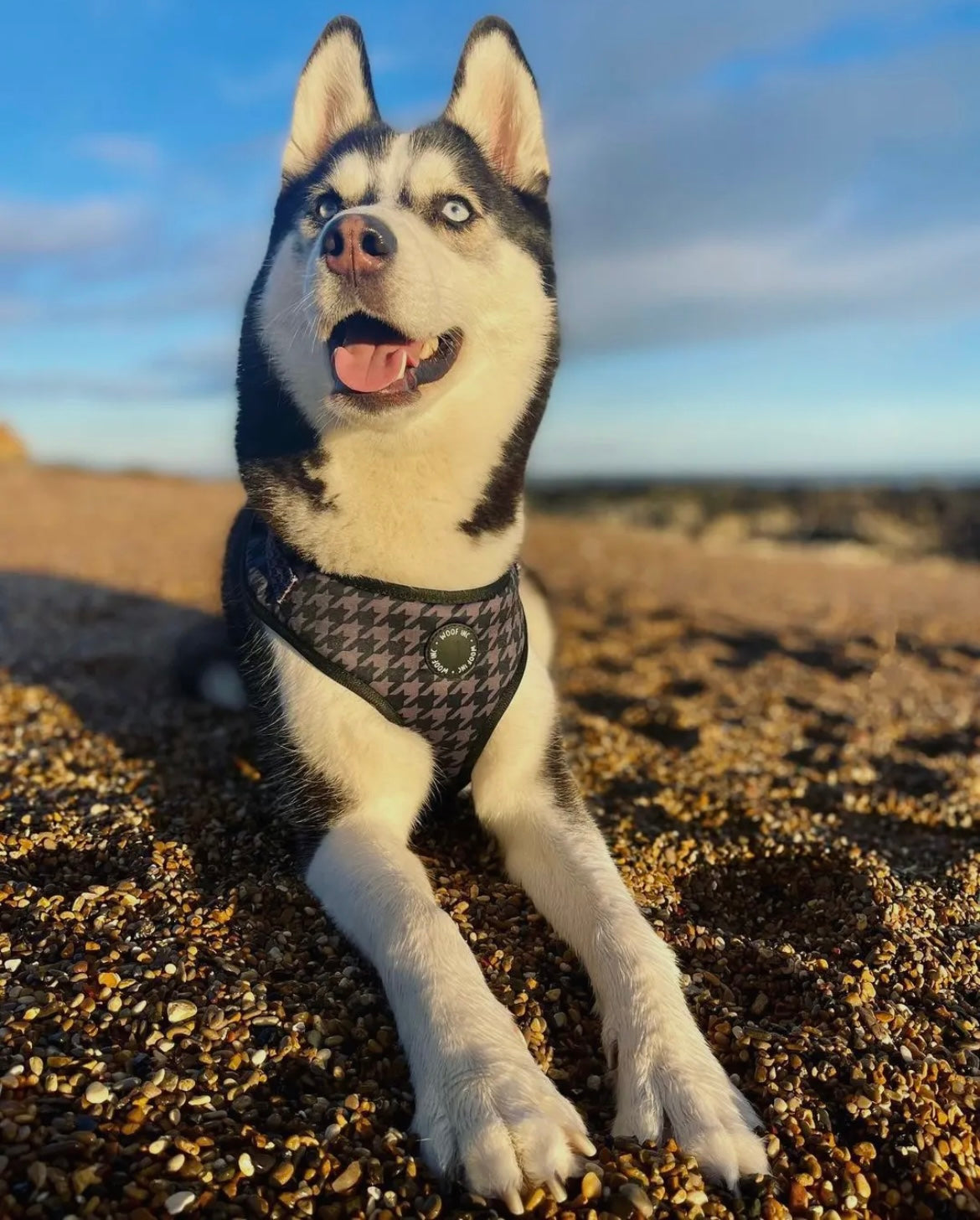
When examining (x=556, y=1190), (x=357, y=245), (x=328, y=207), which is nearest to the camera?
(x=556, y=1190)

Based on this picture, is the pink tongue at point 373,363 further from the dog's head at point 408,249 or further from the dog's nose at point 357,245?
the dog's nose at point 357,245

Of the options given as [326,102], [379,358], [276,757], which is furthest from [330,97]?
[276,757]

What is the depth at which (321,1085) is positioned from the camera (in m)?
Result: 2.00

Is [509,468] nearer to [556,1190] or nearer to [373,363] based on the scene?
[373,363]

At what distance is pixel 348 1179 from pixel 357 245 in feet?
7.30

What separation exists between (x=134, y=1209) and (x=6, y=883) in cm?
129

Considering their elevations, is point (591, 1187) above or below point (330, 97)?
below

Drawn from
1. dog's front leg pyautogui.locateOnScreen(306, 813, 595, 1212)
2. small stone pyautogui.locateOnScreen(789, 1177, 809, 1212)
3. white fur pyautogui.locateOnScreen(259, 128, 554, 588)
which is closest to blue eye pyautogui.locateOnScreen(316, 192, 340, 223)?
white fur pyautogui.locateOnScreen(259, 128, 554, 588)

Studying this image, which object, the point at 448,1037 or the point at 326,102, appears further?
the point at 326,102

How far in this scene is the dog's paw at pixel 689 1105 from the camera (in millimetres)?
1888

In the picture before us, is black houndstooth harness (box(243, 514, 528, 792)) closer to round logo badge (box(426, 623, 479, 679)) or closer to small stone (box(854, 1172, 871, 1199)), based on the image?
round logo badge (box(426, 623, 479, 679))

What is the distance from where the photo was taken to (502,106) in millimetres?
3229

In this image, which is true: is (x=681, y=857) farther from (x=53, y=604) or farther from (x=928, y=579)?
(x=928, y=579)

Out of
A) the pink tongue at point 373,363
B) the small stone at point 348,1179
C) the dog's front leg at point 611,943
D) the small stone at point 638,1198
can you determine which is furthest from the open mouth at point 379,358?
the small stone at point 638,1198
